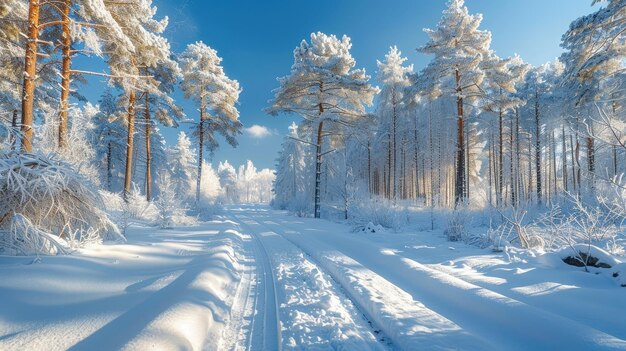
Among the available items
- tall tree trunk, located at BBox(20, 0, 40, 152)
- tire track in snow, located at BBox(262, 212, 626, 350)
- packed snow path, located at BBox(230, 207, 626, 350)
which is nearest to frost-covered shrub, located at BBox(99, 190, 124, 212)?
→ tall tree trunk, located at BBox(20, 0, 40, 152)

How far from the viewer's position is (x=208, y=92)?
1820 centimetres

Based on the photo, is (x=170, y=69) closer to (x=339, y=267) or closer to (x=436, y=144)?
(x=339, y=267)

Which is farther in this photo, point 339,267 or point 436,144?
point 436,144

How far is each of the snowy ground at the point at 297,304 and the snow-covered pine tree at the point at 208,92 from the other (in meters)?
14.0

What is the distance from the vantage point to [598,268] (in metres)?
4.66

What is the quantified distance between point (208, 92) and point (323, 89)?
778cm

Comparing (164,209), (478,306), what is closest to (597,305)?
(478,306)

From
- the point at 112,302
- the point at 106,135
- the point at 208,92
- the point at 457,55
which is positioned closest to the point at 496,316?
the point at 112,302

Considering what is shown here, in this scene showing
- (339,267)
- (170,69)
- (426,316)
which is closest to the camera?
(426,316)

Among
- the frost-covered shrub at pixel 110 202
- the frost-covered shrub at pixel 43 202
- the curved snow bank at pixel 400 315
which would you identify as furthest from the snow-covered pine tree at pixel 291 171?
the curved snow bank at pixel 400 315

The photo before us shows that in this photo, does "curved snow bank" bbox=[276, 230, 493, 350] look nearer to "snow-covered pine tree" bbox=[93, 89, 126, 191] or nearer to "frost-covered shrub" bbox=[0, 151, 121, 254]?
"frost-covered shrub" bbox=[0, 151, 121, 254]

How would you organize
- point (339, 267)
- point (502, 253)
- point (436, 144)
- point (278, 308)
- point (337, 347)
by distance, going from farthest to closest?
point (436, 144) < point (502, 253) < point (339, 267) < point (278, 308) < point (337, 347)

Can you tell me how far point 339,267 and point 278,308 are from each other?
209 centimetres

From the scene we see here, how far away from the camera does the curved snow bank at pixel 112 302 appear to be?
2.29m
